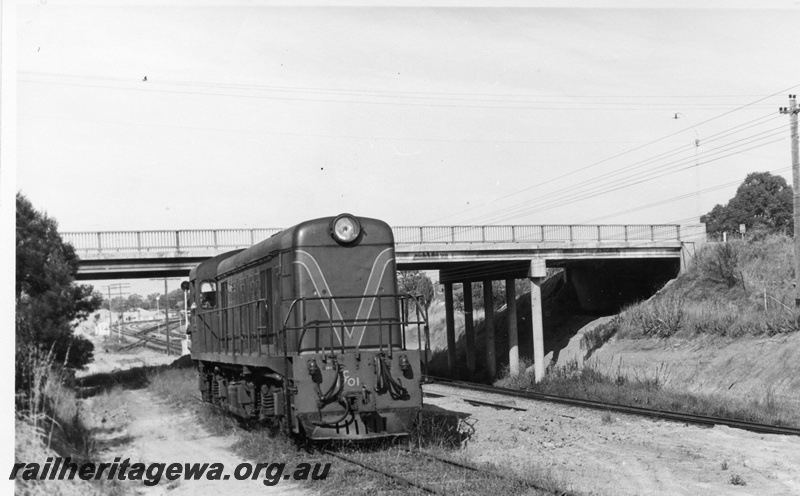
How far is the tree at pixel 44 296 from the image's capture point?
32.4 ft

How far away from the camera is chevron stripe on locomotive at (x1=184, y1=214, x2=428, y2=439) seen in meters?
12.4

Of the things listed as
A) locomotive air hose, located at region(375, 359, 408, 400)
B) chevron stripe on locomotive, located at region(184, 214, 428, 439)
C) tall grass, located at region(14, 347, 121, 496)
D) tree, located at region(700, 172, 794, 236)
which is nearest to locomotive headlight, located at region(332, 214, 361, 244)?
chevron stripe on locomotive, located at region(184, 214, 428, 439)

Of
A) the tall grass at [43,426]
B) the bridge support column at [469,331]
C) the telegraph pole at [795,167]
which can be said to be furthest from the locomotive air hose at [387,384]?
the bridge support column at [469,331]

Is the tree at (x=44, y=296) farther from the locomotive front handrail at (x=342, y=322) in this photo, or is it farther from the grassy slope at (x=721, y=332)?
the grassy slope at (x=721, y=332)

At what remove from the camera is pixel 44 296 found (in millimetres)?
11188

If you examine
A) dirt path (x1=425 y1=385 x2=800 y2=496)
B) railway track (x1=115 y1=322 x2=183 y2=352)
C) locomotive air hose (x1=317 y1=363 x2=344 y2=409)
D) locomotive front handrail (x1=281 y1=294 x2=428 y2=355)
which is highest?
locomotive front handrail (x1=281 y1=294 x2=428 y2=355)

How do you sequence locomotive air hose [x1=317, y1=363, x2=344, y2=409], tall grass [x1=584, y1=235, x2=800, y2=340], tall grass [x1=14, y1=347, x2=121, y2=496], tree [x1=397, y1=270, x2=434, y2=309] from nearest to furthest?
tall grass [x1=14, y1=347, x2=121, y2=496], locomotive air hose [x1=317, y1=363, x2=344, y2=409], tall grass [x1=584, y1=235, x2=800, y2=340], tree [x1=397, y1=270, x2=434, y2=309]

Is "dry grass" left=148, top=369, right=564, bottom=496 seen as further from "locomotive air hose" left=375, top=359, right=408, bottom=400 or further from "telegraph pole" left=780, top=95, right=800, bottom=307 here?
"telegraph pole" left=780, top=95, right=800, bottom=307

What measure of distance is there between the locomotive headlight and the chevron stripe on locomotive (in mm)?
18

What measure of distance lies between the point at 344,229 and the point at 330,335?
193cm

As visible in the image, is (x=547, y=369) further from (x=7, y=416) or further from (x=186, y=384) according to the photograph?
(x=7, y=416)

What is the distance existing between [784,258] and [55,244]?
89.5ft

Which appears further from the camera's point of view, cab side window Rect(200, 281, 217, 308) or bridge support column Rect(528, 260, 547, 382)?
bridge support column Rect(528, 260, 547, 382)

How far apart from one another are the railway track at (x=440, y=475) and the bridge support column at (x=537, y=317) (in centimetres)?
2008
